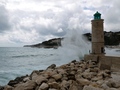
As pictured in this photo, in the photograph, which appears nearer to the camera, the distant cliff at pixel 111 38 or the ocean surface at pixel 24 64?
the ocean surface at pixel 24 64

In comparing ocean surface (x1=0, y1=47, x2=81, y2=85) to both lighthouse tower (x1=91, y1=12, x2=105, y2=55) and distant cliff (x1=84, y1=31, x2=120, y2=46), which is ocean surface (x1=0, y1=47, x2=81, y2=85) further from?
distant cliff (x1=84, y1=31, x2=120, y2=46)

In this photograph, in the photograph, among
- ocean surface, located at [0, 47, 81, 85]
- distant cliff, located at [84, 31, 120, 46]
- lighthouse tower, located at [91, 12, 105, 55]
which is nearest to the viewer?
lighthouse tower, located at [91, 12, 105, 55]

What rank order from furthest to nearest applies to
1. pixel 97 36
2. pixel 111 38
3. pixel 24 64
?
pixel 111 38 < pixel 24 64 < pixel 97 36

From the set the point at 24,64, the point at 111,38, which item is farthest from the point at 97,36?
the point at 111,38

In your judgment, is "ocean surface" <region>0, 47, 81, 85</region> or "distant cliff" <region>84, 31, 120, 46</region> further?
"distant cliff" <region>84, 31, 120, 46</region>

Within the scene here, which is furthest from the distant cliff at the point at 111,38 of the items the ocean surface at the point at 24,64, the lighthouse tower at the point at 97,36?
the lighthouse tower at the point at 97,36

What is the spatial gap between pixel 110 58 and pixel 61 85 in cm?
432

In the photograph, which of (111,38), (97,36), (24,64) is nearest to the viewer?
(97,36)

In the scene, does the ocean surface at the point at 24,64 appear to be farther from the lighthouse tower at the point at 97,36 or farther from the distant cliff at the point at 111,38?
the distant cliff at the point at 111,38

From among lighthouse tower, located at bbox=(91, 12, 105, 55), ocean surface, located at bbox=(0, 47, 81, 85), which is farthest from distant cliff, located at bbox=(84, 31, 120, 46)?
lighthouse tower, located at bbox=(91, 12, 105, 55)

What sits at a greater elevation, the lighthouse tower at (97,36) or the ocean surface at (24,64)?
the lighthouse tower at (97,36)

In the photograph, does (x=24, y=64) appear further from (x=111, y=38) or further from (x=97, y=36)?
(x=111, y=38)

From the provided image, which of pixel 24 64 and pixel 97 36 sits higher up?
pixel 97 36

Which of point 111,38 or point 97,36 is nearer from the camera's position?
point 97,36
